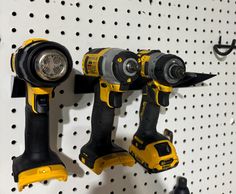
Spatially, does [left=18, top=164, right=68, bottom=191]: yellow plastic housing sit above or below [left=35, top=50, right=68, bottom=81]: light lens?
below

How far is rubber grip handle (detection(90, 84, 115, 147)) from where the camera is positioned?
56 centimetres

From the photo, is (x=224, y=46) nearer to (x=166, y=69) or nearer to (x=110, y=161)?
(x=166, y=69)

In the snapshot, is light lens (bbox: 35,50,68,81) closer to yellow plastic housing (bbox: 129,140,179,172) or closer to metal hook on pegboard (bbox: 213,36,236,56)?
yellow plastic housing (bbox: 129,140,179,172)

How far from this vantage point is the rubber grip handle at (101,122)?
56 cm

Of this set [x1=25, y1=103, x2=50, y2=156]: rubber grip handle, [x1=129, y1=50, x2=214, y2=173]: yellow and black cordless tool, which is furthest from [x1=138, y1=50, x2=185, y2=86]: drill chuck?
[x1=25, y1=103, x2=50, y2=156]: rubber grip handle

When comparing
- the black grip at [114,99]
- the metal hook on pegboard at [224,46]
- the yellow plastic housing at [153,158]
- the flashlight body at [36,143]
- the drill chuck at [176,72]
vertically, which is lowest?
the yellow plastic housing at [153,158]

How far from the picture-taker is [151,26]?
2.26 feet

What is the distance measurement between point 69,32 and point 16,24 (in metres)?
0.11

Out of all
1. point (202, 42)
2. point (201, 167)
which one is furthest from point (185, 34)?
point (201, 167)

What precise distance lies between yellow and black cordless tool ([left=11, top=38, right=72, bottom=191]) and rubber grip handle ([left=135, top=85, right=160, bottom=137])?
0.75ft

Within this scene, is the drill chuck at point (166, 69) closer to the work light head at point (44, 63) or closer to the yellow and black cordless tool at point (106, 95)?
the yellow and black cordless tool at point (106, 95)

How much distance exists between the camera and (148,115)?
63cm

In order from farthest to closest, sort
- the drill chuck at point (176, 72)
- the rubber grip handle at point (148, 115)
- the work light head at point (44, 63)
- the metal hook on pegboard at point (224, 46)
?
the metal hook on pegboard at point (224, 46) < the rubber grip handle at point (148, 115) < the drill chuck at point (176, 72) < the work light head at point (44, 63)

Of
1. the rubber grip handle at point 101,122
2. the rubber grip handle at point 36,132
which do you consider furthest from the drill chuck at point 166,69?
the rubber grip handle at point 36,132
